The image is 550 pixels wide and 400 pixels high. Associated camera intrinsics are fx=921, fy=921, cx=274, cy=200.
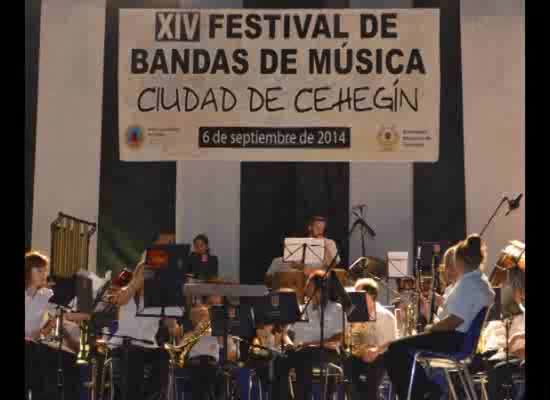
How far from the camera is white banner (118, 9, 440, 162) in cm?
860

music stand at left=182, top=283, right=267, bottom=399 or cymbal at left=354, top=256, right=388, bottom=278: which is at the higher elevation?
cymbal at left=354, top=256, right=388, bottom=278

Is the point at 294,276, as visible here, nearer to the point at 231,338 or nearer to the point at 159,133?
the point at 231,338

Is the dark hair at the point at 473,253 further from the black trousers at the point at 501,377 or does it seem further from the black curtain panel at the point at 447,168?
the black curtain panel at the point at 447,168

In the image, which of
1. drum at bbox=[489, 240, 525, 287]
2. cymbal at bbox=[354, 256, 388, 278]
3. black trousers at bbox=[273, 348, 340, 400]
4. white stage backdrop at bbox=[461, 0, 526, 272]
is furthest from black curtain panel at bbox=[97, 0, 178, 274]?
drum at bbox=[489, 240, 525, 287]

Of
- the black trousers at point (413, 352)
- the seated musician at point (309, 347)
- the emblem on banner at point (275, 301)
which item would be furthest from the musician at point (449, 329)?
the seated musician at point (309, 347)

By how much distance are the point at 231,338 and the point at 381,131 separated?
2.36 m

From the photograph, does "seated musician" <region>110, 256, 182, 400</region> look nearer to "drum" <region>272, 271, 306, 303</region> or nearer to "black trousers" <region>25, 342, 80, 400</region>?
"black trousers" <region>25, 342, 80, 400</region>

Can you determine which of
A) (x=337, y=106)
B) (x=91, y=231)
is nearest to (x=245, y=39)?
(x=337, y=106)

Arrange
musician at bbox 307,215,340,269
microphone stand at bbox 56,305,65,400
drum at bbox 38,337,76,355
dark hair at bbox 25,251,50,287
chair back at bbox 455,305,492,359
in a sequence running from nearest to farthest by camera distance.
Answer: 1. chair back at bbox 455,305,492,359
2. microphone stand at bbox 56,305,65,400
3. dark hair at bbox 25,251,50,287
4. drum at bbox 38,337,76,355
5. musician at bbox 307,215,340,269

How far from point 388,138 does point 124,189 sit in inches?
116

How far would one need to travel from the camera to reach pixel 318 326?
8117 mm

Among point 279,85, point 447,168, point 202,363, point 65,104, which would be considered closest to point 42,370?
point 202,363

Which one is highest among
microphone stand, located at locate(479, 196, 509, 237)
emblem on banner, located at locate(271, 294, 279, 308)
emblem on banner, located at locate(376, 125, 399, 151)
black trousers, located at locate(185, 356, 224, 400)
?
emblem on banner, located at locate(376, 125, 399, 151)

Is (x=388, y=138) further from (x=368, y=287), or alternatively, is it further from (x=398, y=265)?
(x=368, y=287)
